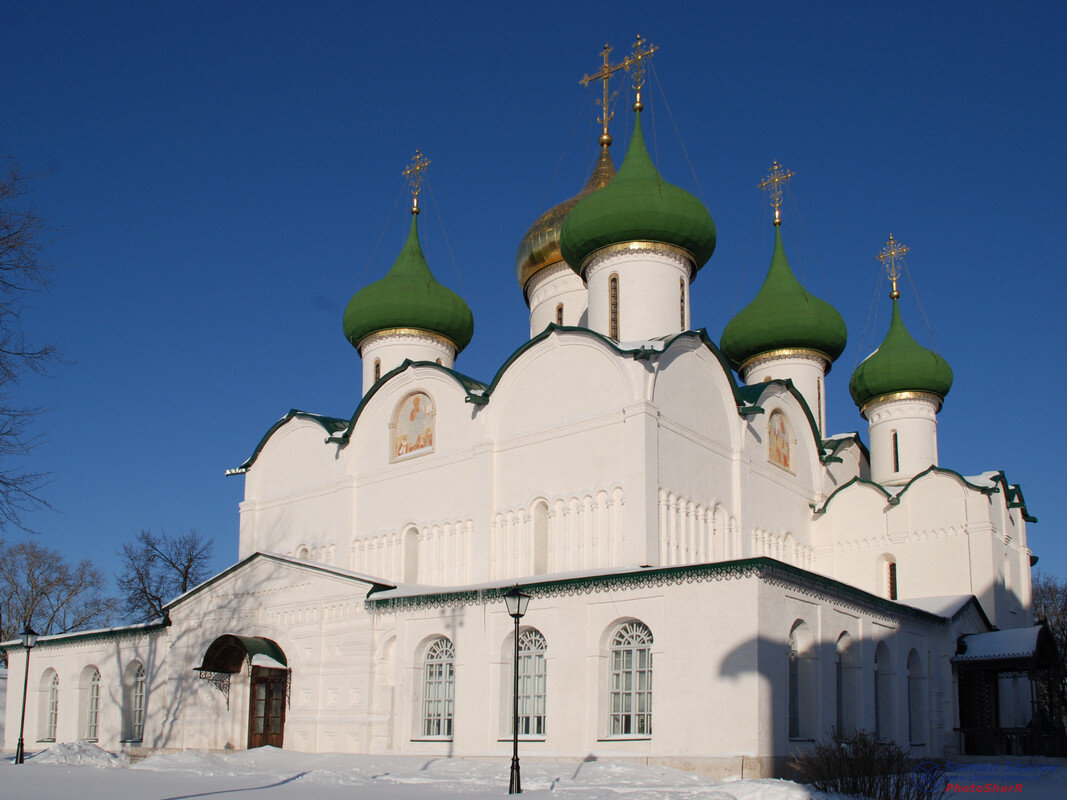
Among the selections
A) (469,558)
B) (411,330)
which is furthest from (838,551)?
(411,330)

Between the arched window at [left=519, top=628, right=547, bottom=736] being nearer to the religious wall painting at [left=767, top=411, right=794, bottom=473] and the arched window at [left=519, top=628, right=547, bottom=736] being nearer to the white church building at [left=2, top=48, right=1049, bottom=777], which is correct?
the white church building at [left=2, top=48, right=1049, bottom=777]

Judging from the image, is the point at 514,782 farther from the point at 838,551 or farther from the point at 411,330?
the point at 411,330

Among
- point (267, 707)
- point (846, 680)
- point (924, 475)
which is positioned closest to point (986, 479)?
point (924, 475)

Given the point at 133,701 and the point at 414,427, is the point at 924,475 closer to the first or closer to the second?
the point at 414,427

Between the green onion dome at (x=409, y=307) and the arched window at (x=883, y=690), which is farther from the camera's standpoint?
the green onion dome at (x=409, y=307)

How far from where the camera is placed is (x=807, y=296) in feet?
70.6

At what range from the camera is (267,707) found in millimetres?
16125

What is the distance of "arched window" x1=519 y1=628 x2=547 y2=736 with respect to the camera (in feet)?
43.5

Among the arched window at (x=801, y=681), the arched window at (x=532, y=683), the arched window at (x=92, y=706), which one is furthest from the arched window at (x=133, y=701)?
the arched window at (x=801, y=681)

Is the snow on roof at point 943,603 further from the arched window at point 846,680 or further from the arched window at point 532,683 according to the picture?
the arched window at point 532,683

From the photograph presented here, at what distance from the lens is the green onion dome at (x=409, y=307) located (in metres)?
20.9

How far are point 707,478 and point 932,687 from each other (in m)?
4.43

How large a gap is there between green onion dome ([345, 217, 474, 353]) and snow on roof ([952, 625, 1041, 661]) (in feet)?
35.1

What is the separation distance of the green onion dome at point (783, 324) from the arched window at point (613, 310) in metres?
4.75
